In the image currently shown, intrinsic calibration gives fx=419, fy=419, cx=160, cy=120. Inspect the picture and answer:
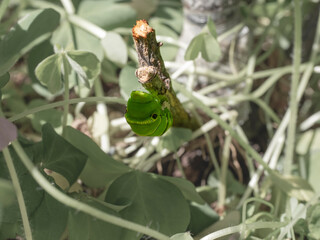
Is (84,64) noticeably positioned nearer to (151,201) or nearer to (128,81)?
(128,81)

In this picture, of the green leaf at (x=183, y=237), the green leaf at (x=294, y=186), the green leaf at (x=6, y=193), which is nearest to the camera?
the green leaf at (x=6, y=193)

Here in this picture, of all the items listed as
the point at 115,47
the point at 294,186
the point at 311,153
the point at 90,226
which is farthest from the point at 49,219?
the point at 311,153

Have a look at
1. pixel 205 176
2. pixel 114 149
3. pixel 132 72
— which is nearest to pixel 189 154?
pixel 205 176

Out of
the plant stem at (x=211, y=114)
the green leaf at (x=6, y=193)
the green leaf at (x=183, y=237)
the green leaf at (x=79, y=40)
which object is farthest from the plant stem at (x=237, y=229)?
the green leaf at (x=79, y=40)

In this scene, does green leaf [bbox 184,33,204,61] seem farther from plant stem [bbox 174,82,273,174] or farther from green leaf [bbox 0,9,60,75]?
green leaf [bbox 0,9,60,75]

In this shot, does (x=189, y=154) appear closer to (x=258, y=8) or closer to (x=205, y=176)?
(x=205, y=176)

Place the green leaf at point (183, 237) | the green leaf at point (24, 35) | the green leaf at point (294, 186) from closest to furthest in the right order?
the green leaf at point (183, 237)
the green leaf at point (24, 35)
the green leaf at point (294, 186)

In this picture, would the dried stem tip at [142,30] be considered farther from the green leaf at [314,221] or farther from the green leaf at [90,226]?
the green leaf at [314,221]
